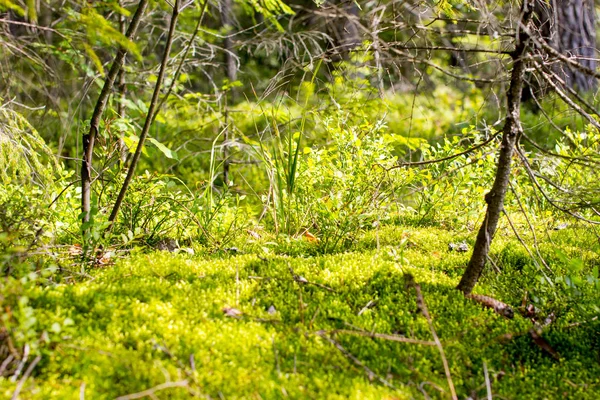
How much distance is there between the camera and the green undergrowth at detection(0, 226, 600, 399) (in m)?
1.98

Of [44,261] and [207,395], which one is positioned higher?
[44,261]

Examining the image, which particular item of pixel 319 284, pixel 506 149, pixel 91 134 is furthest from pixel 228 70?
pixel 506 149

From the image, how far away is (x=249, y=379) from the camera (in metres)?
2.00

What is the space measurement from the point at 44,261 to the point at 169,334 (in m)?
1.16

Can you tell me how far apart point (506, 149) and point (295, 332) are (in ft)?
4.75

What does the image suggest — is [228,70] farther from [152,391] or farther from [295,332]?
[152,391]

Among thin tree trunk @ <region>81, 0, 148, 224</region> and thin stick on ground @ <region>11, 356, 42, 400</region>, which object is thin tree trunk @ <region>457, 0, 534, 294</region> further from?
thin tree trunk @ <region>81, 0, 148, 224</region>

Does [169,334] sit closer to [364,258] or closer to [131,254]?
[131,254]

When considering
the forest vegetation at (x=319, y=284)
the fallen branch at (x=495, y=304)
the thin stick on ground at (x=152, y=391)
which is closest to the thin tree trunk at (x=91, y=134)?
the forest vegetation at (x=319, y=284)

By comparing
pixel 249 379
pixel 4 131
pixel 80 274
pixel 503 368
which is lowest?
pixel 503 368

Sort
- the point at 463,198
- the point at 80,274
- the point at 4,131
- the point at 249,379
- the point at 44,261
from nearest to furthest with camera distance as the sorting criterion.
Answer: the point at 249,379 < the point at 80,274 < the point at 44,261 < the point at 4,131 < the point at 463,198

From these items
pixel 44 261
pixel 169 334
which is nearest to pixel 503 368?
pixel 169 334

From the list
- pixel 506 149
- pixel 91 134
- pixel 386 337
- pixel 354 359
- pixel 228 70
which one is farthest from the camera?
pixel 228 70

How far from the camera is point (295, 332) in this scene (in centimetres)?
237
